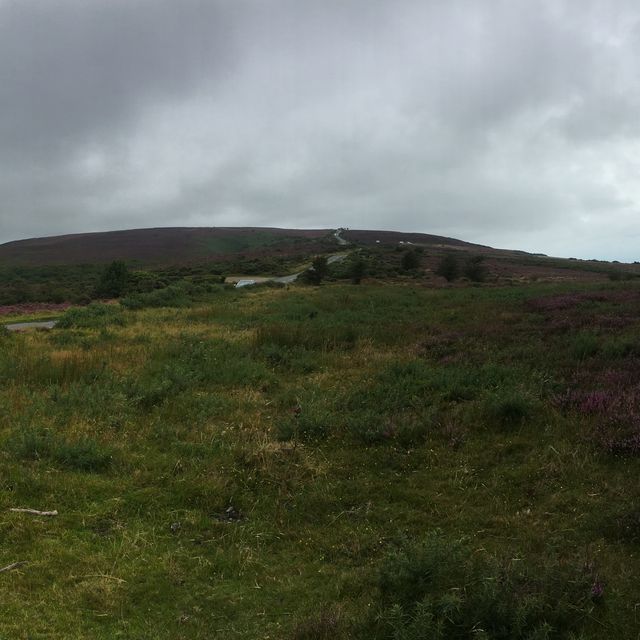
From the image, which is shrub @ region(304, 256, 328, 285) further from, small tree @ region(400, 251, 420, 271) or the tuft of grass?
the tuft of grass

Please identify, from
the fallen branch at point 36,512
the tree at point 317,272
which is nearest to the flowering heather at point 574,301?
the fallen branch at point 36,512

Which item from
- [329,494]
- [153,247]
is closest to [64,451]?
[329,494]

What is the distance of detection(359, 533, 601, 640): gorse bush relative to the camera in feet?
9.82

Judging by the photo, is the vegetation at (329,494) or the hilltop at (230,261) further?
the hilltop at (230,261)

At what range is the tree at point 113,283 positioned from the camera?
42.7m

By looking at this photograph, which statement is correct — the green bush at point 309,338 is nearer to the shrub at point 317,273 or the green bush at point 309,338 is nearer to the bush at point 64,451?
the bush at point 64,451

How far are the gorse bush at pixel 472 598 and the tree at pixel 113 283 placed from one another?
42661mm

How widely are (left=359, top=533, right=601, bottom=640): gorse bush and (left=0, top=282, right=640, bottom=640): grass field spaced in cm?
2

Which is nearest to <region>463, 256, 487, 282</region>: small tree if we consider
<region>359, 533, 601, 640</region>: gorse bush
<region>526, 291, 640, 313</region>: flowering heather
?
<region>526, 291, 640, 313</region>: flowering heather

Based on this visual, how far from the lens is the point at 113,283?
42906 millimetres

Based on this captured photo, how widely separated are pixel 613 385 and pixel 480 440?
2579 mm

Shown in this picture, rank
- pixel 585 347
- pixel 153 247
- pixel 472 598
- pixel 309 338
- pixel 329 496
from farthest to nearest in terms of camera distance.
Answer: pixel 153 247 → pixel 309 338 → pixel 585 347 → pixel 329 496 → pixel 472 598

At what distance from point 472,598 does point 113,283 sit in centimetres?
4420

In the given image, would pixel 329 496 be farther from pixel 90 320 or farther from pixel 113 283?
pixel 113 283
